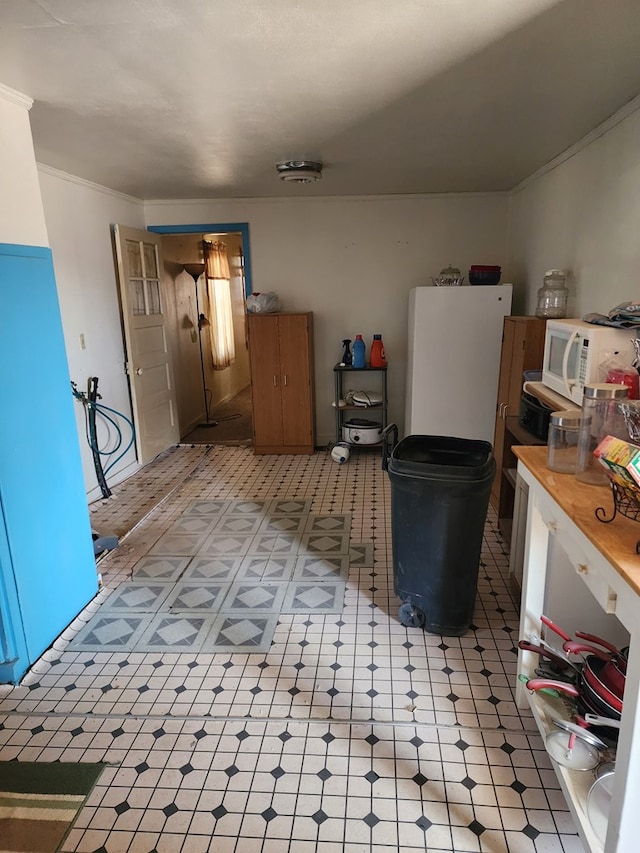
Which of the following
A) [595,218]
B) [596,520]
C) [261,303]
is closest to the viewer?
[596,520]

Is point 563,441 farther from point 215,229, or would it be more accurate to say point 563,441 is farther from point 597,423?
point 215,229

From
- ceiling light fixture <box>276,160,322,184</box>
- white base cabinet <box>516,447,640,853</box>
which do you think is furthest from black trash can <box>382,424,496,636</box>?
ceiling light fixture <box>276,160,322,184</box>

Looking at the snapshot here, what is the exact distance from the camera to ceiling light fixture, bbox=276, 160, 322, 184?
11.1 feet

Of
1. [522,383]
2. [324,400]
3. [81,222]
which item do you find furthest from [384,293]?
[81,222]

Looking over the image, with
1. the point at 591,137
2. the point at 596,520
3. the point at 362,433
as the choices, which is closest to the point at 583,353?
the point at 596,520

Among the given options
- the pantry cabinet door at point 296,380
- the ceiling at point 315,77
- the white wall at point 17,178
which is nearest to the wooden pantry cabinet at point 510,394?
the ceiling at point 315,77

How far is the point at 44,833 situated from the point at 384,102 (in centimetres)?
299

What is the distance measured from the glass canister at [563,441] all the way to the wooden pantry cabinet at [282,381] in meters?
3.23

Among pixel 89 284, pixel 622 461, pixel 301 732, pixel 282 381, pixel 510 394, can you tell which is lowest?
pixel 301 732

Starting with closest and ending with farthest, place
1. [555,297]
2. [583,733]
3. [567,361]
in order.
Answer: [583,733], [567,361], [555,297]

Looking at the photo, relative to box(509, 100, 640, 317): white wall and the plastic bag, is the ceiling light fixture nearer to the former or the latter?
the plastic bag

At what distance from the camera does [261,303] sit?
472 centimetres

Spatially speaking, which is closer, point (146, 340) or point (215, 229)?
point (146, 340)

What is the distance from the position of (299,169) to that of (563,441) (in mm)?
2629
